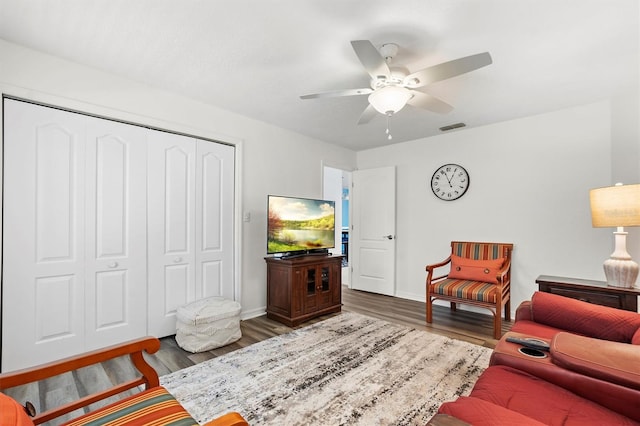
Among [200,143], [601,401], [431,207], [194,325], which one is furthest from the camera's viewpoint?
[431,207]

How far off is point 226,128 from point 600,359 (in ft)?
11.7

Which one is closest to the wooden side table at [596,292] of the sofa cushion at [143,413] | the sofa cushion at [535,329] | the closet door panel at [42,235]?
the sofa cushion at [535,329]

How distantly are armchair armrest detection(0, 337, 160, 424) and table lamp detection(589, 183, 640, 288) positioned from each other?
334 cm

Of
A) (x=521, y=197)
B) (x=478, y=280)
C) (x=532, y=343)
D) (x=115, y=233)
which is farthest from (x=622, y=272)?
(x=115, y=233)

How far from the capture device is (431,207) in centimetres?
439

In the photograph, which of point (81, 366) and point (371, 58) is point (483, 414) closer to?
point (81, 366)

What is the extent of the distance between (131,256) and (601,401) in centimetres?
334

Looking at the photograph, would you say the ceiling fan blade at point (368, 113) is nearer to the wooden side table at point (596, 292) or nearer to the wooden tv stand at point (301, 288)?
the wooden tv stand at point (301, 288)

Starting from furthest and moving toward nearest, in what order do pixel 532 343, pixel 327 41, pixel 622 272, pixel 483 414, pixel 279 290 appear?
pixel 279 290, pixel 622 272, pixel 327 41, pixel 532 343, pixel 483 414

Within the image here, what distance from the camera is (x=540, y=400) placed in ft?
3.89

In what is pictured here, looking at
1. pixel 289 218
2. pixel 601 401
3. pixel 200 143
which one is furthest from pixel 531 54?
pixel 200 143

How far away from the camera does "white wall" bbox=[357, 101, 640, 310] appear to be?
3197 mm

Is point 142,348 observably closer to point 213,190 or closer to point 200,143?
point 213,190

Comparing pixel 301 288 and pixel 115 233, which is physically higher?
pixel 115 233
